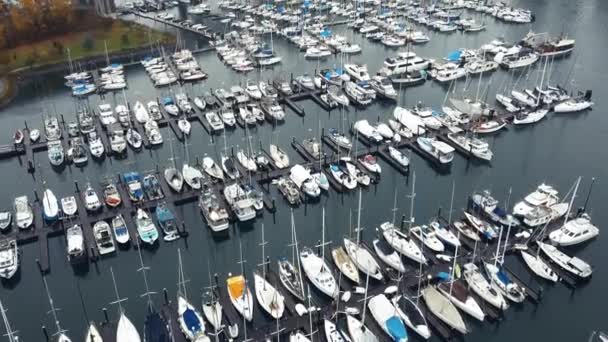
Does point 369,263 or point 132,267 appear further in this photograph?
point 132,267

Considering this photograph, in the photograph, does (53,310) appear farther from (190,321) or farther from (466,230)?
(466,230)

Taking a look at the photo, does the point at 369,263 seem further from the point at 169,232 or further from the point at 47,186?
the point at 47,186

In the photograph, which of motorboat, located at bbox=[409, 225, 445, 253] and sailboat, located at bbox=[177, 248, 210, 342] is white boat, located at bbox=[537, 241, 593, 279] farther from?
sailboat, located at bbox=[177, 248, 210, 342]

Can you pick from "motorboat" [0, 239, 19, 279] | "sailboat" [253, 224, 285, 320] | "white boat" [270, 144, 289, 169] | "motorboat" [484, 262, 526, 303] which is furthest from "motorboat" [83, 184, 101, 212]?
"motorboat" [484, 262, 526, 303]

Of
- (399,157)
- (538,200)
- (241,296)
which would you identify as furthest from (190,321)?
(538,200)

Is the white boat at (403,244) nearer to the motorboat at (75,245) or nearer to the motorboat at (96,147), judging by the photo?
the motorboat at (75,245)

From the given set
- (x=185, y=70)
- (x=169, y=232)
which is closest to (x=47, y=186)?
(x=169, y=232)

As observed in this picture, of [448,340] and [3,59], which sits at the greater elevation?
[3,59]
